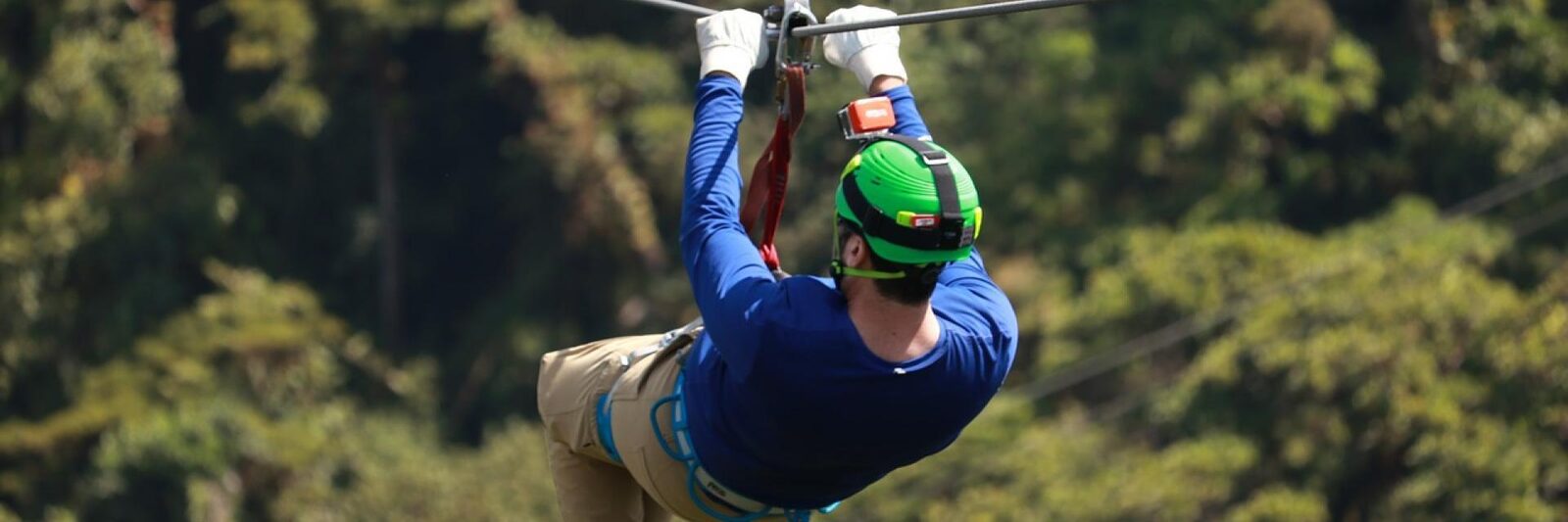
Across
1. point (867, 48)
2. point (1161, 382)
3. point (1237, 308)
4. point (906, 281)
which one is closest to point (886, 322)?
point (906, 281)

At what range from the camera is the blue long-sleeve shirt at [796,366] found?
10.4 feet

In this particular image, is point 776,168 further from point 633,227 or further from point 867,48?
point 633,227

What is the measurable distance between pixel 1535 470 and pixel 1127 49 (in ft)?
17.9

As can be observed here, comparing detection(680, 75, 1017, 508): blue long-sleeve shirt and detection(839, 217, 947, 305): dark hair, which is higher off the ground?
detection(839, 217, 947, 305): dark hair

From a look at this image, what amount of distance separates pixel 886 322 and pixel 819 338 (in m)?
0.08

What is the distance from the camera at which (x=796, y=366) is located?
317 cm

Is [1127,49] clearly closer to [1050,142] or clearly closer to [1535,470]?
[1050,142]

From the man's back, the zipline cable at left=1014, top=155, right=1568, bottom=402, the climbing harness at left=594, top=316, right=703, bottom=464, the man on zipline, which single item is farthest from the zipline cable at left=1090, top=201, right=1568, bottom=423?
the man's back

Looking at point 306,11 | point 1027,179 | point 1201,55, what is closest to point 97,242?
point 306,11

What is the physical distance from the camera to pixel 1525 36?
46.5 feet

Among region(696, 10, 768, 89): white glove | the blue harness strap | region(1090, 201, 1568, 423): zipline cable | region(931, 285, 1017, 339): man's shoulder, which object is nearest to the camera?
region(931, 285, 1017, 339): man's shoulder

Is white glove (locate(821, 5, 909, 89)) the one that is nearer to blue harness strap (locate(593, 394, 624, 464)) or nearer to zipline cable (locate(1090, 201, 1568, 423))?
blue harness strap (locate(593, 394, 624, 464))

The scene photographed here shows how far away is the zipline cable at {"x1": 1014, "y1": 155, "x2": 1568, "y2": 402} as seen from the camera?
12961 millimetres

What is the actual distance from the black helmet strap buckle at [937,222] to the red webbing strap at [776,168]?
1.06 feet
